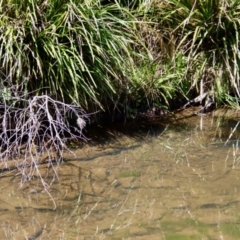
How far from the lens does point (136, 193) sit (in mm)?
3789

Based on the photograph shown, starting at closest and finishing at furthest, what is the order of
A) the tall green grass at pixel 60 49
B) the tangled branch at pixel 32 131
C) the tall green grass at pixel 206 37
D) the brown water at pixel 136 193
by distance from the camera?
the brown water at pixel 136 193 < the tangled branch at pixel 32 131 < the tall green grass at pixel 60 49 < the tall green grass at pixel 206 37

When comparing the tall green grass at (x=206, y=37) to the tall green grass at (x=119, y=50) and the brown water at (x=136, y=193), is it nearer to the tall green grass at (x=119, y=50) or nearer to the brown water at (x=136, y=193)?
the tall green grass at (x=119, y=50)

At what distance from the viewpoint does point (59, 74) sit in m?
4.45

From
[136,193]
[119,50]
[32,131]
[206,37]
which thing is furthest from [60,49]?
[206,37]

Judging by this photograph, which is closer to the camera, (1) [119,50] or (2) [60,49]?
(2) [60,49]

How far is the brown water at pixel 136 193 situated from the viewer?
10.9 ft

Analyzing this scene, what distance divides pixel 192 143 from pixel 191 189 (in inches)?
36.4

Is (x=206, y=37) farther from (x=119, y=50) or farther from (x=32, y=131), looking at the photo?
(x=32, y=131)

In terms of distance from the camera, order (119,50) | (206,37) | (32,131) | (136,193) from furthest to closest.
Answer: (206,37) < (119,50) < (32,131) < (136,193)

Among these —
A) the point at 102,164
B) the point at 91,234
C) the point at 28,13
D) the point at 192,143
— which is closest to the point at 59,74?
the point at 28,13

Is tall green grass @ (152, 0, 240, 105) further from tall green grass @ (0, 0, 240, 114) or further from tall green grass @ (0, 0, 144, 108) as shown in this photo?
tall green grass @ (0, 0, 144, 108)

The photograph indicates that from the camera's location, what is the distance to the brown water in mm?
3326

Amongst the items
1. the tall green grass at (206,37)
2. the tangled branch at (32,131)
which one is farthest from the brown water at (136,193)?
the tall green grass at (206,37)

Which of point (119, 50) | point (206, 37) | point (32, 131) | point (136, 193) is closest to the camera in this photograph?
point (136, 193)
